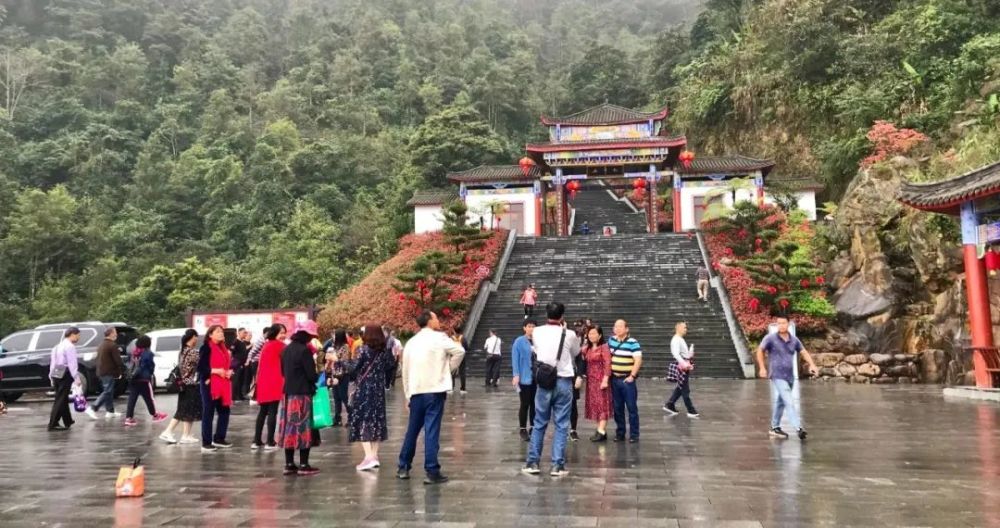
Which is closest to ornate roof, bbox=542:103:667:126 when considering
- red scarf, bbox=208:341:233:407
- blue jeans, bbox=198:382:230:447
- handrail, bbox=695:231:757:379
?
handrail, bbox=695:231:757:379

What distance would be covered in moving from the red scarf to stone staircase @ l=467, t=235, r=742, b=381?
10.0 m

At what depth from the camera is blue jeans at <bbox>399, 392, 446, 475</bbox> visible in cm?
556

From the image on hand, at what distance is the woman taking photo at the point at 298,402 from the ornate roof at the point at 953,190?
1132 centimetres

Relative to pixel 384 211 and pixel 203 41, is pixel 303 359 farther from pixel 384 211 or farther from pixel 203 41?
pixel 203 41

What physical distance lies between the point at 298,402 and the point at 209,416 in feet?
6.69

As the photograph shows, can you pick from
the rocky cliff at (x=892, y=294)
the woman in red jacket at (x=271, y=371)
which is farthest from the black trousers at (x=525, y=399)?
the rocky cliff at (x=892, y=294)

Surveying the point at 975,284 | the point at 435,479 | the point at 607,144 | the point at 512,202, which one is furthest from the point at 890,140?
the point at 435,479

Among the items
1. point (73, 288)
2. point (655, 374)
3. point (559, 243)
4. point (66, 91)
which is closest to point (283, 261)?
point (73, 288)

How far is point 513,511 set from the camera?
4.63 meters

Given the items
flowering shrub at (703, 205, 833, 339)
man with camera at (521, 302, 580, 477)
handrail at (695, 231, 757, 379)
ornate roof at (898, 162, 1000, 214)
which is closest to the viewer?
man with camera at (521, 302, 580, 477)

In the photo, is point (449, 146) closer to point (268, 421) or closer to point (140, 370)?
point (140, 370)

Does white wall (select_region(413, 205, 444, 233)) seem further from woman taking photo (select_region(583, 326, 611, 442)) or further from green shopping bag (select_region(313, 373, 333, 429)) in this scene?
green shopping bag (select_region(313, 373, 333, 429))

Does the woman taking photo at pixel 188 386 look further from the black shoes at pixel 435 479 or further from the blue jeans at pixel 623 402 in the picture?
the blue jeans at pixel 623 402

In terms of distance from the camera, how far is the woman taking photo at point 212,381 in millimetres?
7555
